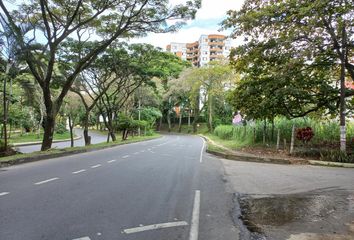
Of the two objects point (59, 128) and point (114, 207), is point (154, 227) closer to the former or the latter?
point (114, 207)

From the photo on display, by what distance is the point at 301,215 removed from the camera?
593 centimetres

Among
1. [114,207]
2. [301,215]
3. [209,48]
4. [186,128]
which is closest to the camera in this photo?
[301,215]

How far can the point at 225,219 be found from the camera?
18.7 ft

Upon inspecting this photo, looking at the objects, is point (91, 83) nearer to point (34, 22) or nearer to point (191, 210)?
point (34, 22)

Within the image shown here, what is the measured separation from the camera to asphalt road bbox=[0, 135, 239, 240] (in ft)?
15.9

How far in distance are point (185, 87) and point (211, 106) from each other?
5.62 meters

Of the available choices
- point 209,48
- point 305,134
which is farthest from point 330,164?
point 209,48

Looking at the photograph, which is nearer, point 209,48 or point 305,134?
point 305,134

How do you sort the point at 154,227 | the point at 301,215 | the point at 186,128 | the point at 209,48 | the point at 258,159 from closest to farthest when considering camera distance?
the point at 154,227
the point at 301,215
the point at 258,159
the point at 186,128
the point at 209,48

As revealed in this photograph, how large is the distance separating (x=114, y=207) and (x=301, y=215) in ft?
11.1

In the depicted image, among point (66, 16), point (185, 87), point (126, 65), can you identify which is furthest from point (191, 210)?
point (185, 87)

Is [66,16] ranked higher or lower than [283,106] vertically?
higher

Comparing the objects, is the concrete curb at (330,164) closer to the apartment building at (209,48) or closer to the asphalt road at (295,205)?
the asphalt road at (295,205)

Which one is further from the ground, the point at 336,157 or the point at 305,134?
the point at 305,134
